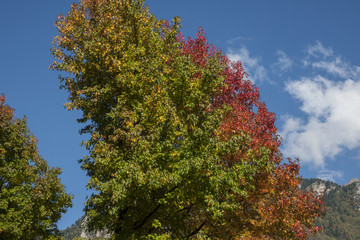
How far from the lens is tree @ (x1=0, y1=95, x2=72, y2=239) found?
28.3 meters

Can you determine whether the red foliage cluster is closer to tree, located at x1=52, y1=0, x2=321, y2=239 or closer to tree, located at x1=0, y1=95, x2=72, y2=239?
tree, located at x1=52, y1=0, x2=321, y2=239

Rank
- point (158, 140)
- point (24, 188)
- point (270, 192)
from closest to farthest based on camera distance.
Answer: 1. point (158, 140)
2. point (270, 192)
3. point (24, 188)

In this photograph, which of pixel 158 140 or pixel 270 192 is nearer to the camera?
pixel 158 140

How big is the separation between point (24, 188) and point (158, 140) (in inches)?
713

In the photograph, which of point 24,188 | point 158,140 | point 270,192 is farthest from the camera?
point 24,188

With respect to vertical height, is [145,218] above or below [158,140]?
below

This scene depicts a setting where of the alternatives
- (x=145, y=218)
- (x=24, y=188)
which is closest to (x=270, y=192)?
(x=145, y=218)

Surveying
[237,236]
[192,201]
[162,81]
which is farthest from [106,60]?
[237,236]

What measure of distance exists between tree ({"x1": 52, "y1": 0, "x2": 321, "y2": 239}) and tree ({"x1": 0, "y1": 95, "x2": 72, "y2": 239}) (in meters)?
11.3

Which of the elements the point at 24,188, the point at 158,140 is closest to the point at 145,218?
the point at 158,140

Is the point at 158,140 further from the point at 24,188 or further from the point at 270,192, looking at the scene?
the point at 24,188

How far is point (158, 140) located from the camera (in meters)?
17.7

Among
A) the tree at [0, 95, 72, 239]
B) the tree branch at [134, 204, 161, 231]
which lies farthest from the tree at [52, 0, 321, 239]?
the tree at [0, 95, 72, 239]

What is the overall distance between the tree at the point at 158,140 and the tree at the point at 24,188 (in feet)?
37.0
